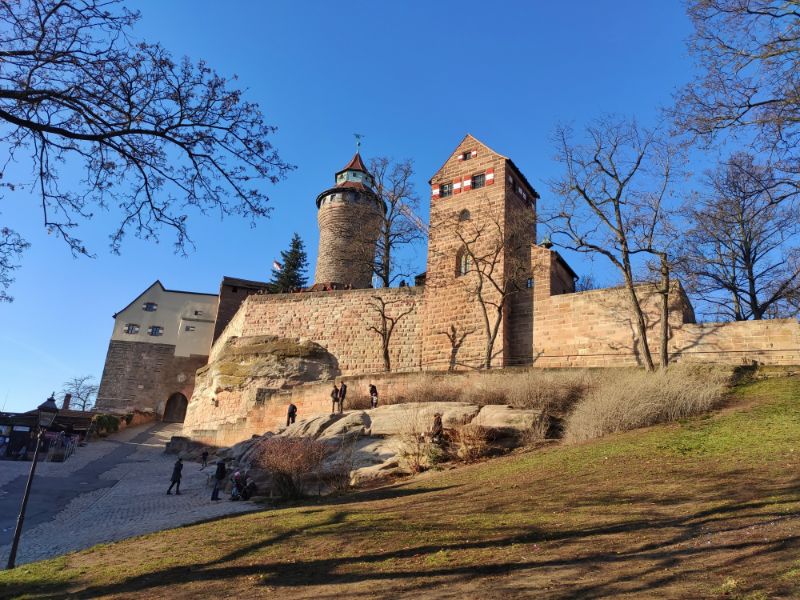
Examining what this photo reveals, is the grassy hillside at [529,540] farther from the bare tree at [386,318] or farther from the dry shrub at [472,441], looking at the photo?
the bare tree at [386,318]

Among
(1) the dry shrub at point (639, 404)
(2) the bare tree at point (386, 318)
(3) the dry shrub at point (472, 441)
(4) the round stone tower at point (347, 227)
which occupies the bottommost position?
(3) the dry shrub at point (472, 441)

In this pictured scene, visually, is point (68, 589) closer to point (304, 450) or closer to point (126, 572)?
point (126, 572)

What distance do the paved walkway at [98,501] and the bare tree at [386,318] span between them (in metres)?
9.69

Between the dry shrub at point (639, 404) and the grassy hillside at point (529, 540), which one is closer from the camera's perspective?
the grassy hillside at point (529, 540)

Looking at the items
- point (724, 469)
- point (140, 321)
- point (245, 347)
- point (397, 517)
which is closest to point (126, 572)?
point (397, 517)

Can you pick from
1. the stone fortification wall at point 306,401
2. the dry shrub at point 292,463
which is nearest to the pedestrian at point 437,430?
the dry shrub at point 292,463

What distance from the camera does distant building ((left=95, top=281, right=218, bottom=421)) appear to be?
48531 millimetres

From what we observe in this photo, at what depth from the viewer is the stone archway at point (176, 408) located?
48688 mm

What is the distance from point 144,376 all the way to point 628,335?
4002cm

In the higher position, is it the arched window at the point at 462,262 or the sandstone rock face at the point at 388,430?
the arched window at the point at 462,262

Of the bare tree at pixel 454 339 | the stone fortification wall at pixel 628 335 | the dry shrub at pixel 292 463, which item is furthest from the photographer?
the bare tree at pixel 454 339

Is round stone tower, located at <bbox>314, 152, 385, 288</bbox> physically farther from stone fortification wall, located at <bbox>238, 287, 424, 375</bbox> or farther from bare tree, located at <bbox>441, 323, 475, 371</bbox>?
bare tree, located at <bbox>441, 323, 475, 371</bbox>

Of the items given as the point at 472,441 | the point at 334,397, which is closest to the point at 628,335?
the point at 472,441

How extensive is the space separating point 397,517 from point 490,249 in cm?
1945
